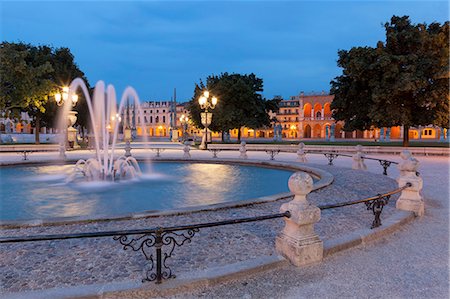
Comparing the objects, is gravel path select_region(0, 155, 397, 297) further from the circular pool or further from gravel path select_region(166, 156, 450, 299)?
the circular pool

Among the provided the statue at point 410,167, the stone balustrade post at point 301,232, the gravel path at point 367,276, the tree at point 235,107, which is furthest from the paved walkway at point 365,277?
the tree at point 235,107

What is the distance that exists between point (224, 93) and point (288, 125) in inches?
2486

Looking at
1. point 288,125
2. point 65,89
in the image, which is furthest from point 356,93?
point 288,125

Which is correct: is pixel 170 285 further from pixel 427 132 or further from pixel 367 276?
pixel 427 132

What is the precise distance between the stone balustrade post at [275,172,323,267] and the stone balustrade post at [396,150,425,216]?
4.15 m

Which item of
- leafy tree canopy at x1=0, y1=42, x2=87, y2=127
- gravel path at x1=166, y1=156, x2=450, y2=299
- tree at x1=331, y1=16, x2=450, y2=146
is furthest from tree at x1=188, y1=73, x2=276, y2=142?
gravel path at x1=166, y1=156, x2=450, y2=299

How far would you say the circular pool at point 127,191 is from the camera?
888 cm

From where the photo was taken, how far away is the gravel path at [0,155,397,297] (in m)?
4.23

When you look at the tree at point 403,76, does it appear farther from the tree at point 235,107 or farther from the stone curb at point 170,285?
the stone curb at point 170,285

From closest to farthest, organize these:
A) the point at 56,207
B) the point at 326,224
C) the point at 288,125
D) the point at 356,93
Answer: the point at 326,224, the point at 56,207, the point at 356,93, the point at 288,125

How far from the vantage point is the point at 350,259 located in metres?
5.06

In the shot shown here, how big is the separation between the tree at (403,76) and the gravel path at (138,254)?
24200mm

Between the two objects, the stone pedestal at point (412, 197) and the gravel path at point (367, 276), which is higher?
the stone pedestal at point (412, 197)

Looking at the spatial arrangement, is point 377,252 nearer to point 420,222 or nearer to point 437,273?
point 437,273
